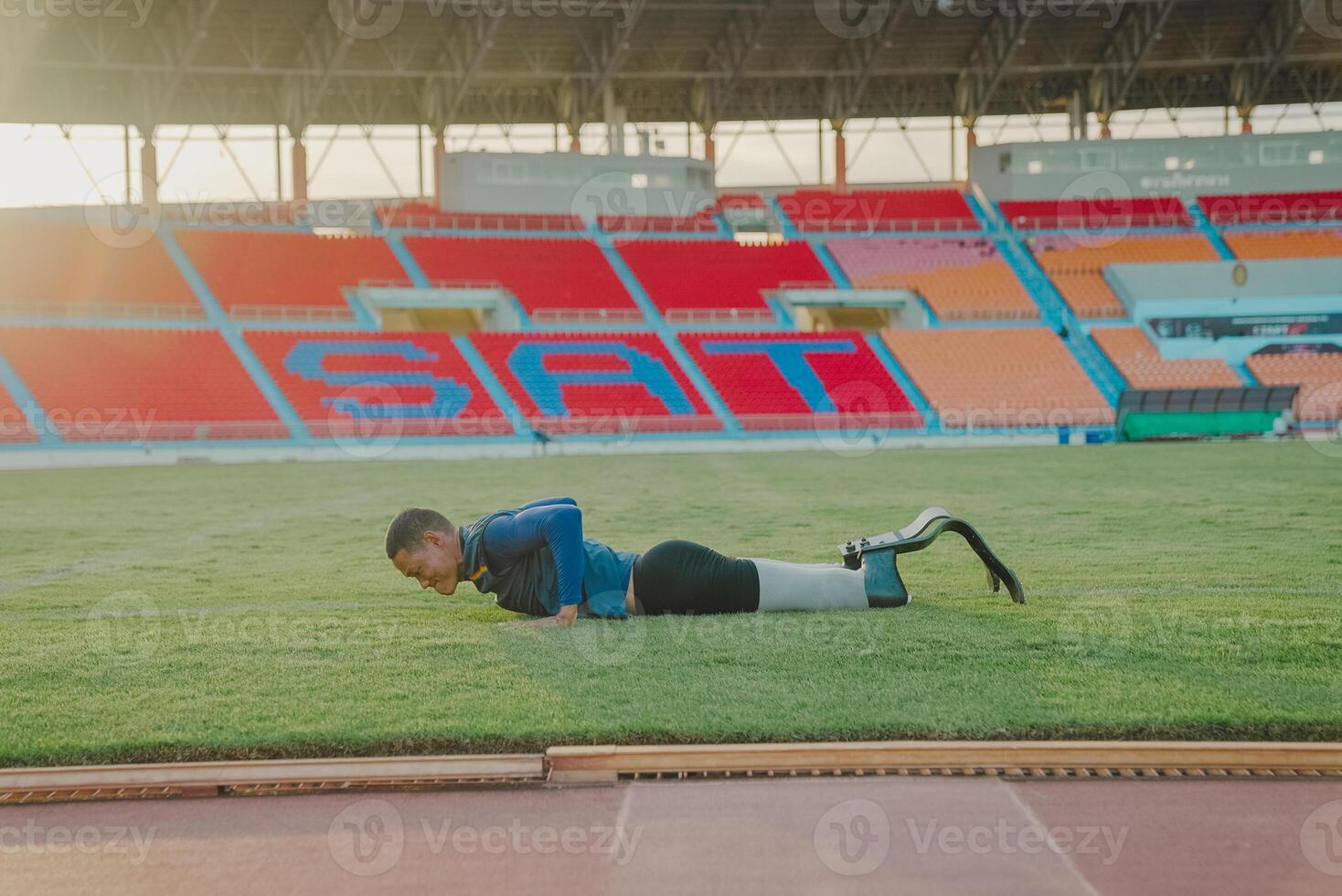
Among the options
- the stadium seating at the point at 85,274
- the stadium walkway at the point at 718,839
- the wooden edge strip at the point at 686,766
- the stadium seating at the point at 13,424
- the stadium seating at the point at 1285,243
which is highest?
the stadium seating at the point at 1285,243

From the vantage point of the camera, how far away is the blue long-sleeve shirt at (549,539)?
5.20 m

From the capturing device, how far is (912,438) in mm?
29469

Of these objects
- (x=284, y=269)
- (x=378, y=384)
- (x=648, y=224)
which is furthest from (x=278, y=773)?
(x=648, y=224)

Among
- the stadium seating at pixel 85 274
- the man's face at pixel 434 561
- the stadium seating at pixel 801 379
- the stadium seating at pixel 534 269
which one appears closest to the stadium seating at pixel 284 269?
the stadium seating at pixel 85 274

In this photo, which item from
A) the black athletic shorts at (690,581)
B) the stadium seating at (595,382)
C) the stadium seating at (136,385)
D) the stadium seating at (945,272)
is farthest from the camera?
→ the stadium seating at (945,272)

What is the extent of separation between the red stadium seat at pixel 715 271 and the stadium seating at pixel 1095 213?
8044 millimetres

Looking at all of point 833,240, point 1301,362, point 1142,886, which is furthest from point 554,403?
point 1142,886

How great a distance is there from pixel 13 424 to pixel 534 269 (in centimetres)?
1652

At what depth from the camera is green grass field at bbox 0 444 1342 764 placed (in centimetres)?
395

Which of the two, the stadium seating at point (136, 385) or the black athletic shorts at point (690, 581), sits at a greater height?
the stadium seating at point (136, 385)

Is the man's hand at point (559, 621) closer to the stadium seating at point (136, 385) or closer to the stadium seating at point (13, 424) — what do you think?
the stadium seating at point (136, 385)

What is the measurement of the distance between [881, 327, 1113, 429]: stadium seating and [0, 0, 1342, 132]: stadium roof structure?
9.03 metres

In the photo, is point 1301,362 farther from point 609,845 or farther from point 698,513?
point 609,845

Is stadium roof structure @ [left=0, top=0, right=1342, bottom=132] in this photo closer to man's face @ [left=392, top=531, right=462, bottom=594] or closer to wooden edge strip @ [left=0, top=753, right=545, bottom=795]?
man's face @ [left=392, top=531, right=462, bottom=594]
